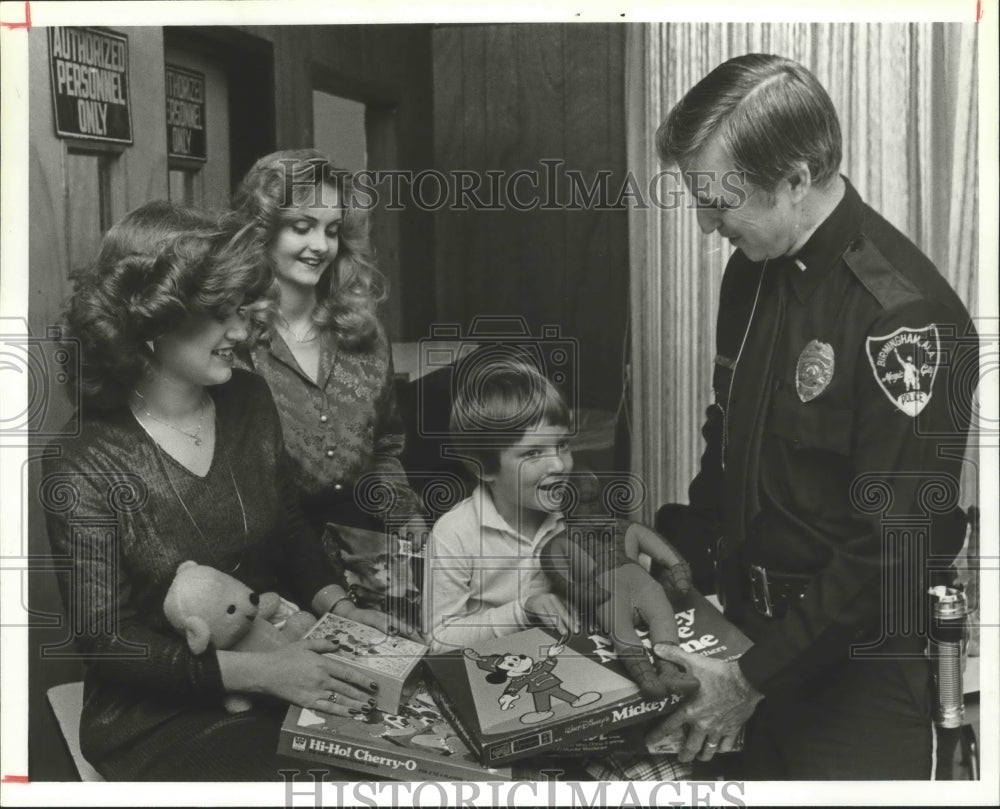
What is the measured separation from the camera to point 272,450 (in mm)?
2725

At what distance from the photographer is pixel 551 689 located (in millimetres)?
2688

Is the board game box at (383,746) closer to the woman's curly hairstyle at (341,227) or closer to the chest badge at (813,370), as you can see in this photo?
the woman's curly hairstyle at (341,227)

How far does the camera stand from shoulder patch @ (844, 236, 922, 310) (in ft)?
8.68

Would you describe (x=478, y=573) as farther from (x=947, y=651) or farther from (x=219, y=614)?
(x=947, y=651)

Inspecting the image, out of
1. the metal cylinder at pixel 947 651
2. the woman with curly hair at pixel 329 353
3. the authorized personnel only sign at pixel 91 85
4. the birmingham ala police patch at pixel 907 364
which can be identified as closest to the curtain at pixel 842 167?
the birmingham ala police patch at pixel 907 364

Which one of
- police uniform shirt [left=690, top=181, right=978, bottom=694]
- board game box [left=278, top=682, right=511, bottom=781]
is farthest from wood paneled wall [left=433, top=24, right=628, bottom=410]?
Result: board game box [left=278, top=682, right=511, bottom=781]

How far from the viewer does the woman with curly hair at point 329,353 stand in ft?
8.91

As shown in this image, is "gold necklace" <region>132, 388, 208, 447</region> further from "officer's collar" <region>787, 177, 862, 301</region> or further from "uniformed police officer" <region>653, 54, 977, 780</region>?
"officer's collar" <region>787, 177, 862, 301</region>

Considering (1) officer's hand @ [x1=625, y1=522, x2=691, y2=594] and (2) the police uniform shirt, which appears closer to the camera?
(2) the police uniform shirt

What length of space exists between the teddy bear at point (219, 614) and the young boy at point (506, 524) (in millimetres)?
366

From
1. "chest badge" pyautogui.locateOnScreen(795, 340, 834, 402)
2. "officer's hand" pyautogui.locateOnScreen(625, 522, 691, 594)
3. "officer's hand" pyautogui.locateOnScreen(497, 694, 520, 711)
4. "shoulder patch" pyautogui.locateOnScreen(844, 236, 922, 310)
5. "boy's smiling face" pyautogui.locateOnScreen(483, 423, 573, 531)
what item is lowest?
"officer's hand" pyautogui.locateOnScreen(497, 694, 520, 711)

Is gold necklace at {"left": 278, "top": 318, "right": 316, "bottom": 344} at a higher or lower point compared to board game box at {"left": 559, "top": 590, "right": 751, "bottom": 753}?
higher

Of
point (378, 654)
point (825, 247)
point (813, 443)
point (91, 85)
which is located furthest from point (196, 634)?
point (825, 247)

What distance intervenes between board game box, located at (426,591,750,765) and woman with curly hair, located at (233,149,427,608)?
33cm
